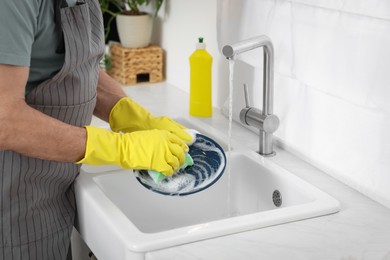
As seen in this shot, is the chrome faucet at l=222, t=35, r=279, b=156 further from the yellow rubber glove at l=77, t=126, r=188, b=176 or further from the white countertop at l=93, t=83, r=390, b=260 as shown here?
the yellow rubber glove at l=77, t=126, r=188, b=176

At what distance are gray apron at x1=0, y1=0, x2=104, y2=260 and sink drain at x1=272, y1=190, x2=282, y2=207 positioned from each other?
1.80 feet

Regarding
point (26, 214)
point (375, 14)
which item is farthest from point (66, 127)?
point (375, 14)

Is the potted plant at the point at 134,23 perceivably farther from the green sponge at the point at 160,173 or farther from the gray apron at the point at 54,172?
the green sponge at the point at 160,173

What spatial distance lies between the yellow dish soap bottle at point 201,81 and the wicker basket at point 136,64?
1.50ft

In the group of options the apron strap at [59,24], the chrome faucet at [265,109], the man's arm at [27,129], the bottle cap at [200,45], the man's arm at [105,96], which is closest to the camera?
the man's arm at [27,129]

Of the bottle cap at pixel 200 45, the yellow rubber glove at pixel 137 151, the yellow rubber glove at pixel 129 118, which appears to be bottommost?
the yellow rubber glove at pixel 129 118

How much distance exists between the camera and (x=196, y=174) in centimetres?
Answer: 167

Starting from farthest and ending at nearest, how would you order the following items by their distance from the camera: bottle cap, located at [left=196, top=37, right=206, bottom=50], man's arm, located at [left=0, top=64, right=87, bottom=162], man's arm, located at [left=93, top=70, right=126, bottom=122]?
bottle cap, located at [left=196, top=37, right=206, bottom=50] → man's arm, located at [left=93, top=70, right=126, bottom=122] → man's arm, located at [left=0, top=64, right=87, bottom=162]

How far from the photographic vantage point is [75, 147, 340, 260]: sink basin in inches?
58.1

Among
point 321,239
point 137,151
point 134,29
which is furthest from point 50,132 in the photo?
point 134,29

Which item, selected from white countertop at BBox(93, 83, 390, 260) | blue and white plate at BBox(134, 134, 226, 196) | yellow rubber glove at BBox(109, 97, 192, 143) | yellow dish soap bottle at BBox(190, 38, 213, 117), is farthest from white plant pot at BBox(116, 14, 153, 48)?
white countertop at BBox(93, 83, 390, 260)

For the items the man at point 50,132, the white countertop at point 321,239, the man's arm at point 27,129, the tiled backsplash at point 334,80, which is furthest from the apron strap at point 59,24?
the tiled backsplash at point 334,80

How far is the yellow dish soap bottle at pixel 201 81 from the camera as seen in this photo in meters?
2.29

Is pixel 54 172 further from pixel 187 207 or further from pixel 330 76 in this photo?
pixel 330 76
